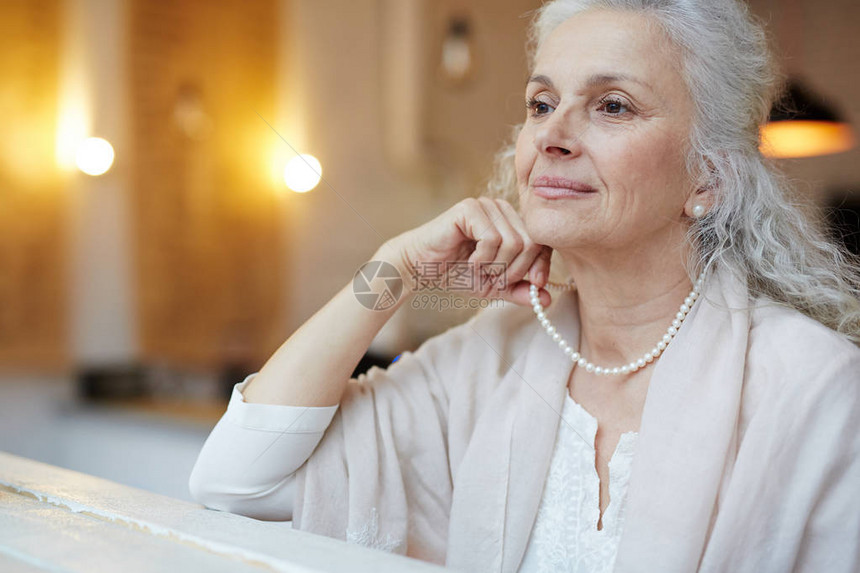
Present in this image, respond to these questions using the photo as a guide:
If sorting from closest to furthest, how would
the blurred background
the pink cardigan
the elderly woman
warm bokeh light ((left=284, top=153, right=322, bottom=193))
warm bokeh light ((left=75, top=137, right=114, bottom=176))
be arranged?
the pink cardigan, the elderly woman, warm bokeh light ((left=284, top=153, right=322, bottom=193)), the blurred background, warm bokeh light ((left=75, top=137, right=114, bottom=176))

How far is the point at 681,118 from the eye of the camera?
0.97 meters

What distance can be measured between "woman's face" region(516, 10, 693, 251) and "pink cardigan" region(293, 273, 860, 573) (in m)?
0.15

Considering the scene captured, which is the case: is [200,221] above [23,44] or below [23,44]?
below

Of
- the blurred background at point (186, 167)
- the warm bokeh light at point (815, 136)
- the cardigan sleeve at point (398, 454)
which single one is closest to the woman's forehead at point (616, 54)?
the cardigan sleeve at point (398, 454)

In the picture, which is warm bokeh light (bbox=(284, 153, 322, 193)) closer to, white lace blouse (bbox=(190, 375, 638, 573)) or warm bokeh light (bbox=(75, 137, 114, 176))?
white lace blouse (bbox=(190, 375, 638, 573))

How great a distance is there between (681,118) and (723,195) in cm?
11

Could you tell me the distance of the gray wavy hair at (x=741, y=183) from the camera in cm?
97

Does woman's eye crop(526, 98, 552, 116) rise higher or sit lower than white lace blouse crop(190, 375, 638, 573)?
higher

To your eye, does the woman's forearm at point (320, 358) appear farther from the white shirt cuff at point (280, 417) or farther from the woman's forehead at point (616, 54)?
the woman's forehead at point (616, 54)

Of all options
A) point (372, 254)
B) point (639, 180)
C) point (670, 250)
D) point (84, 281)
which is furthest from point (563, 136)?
point (84, 281)

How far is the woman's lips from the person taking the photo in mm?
946

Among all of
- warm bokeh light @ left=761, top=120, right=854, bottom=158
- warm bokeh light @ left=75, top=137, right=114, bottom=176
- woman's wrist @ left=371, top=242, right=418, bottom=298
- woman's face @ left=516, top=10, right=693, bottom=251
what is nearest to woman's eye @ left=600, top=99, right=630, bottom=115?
woman's face @ left=516, top=10, right=693, bottom=251

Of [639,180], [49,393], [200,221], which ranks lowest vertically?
[49,393]

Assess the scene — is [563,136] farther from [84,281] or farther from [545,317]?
[84,281]
